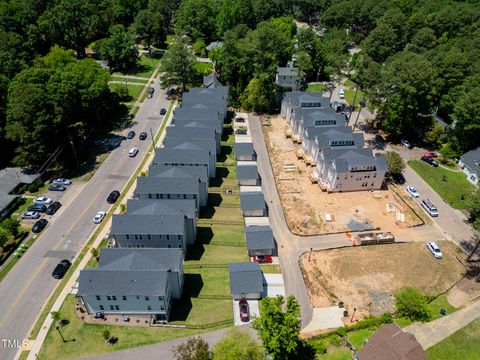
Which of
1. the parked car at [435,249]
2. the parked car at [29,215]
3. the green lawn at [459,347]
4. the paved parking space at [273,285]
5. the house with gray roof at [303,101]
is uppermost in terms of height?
the house with gray roof at [303,101]

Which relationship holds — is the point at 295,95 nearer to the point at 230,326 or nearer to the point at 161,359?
the point at 230,326

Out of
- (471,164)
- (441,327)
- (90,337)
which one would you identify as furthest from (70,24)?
(441,327)

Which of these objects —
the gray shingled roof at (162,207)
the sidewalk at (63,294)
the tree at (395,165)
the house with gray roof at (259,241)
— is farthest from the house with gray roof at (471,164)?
the sidewalk at (63,294)

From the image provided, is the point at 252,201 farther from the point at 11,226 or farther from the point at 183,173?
the point at 11,226

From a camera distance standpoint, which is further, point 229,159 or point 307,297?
point 229,159

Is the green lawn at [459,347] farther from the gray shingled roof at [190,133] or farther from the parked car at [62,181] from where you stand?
the parked car at [62,181]

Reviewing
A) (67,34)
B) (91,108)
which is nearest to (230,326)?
(91,108)

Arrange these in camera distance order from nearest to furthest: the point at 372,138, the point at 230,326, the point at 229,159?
the point at 230,326 < the point at 229,159 < the point at 372,138

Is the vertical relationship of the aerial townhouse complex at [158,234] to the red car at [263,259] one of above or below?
above
